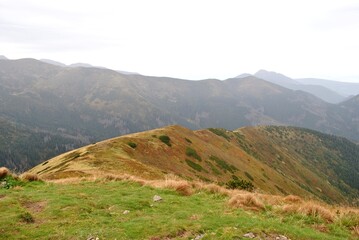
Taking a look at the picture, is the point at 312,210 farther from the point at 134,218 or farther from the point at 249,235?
the point at 134,218

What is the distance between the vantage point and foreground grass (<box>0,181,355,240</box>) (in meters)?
13.0

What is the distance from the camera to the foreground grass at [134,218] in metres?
13.0

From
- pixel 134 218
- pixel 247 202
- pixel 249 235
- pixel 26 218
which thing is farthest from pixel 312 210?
pixel 26 218

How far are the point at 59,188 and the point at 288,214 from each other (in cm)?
1480

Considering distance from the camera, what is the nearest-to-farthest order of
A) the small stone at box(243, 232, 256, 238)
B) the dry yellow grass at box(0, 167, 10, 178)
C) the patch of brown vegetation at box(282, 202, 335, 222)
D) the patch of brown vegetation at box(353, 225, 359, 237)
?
the small stone at box(243, 232, 256, 238)
the patch of brown vegetation at box(353, 225, 359, 237)
the patch of brown vegetation at box(282, 202, 335, 222)
the dry yellow grass at box(0, 167, 10, 178)

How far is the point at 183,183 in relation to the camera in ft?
72.5

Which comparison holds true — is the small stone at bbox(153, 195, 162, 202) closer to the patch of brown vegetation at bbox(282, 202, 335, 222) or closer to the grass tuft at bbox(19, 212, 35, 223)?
the grass tuft at bbox(19, 212, 35, 223)

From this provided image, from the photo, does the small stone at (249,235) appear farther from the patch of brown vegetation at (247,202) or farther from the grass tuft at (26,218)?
the grass tuft at (26,218)

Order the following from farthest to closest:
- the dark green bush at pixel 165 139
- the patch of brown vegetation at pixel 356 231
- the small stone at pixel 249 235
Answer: the dark green bush at pixel 165 139 → the patch of brown vegetation at pixel 356 231 → the small stone at pixel 249 235

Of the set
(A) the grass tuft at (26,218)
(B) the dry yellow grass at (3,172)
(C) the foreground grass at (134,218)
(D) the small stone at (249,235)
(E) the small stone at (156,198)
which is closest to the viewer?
(D) the small stone at (249,235)

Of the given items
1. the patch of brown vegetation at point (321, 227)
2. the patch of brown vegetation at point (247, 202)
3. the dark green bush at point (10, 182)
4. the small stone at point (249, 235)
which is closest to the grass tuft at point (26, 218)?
the dark green bush at point (10, 182)

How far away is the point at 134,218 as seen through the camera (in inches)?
595

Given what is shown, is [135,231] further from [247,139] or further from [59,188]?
[247,139]

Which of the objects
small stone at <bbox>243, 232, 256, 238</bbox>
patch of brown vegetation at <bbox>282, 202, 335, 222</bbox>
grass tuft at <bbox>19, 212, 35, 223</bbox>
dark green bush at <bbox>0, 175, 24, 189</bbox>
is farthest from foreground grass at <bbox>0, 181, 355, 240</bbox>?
dark green bush at <bbox>0, 175, 24, 189</bbox>
